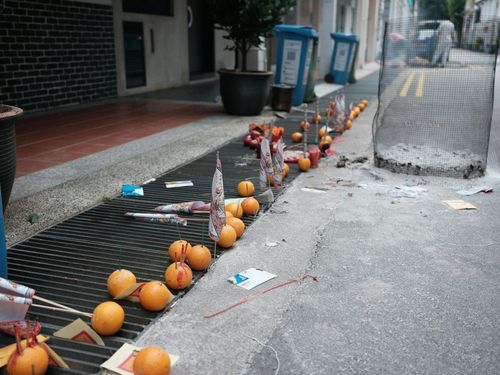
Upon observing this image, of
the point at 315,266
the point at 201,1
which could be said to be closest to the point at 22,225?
the point at 315,266

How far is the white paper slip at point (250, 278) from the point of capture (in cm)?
343

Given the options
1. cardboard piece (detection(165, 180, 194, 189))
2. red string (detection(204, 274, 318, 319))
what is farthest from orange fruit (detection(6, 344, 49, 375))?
cardboard piece (detection(165, 180, 194, 189))

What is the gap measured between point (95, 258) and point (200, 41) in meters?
15.8

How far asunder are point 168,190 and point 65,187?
1.15 m

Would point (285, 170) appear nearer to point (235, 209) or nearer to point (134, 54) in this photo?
point (235, 209)

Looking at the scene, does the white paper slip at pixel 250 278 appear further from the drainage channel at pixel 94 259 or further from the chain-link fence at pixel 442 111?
the chain-link fence at pixel 442 111

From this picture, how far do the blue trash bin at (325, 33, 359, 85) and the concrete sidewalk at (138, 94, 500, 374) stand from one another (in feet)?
45.0

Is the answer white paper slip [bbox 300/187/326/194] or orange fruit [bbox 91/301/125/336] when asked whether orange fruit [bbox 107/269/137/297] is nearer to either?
orange fruit [bbox 91/301/125/336]

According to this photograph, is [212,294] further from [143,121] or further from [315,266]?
[143,121]

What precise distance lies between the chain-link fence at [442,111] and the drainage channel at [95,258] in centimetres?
248

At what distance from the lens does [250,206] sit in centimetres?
478

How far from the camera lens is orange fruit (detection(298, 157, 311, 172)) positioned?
6.47 meters

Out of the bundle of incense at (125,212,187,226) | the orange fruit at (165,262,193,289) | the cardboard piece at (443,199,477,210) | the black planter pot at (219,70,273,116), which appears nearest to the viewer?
the orange fruit at (165,262,193,289)

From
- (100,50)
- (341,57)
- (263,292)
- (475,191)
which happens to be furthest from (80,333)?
(341,57)
